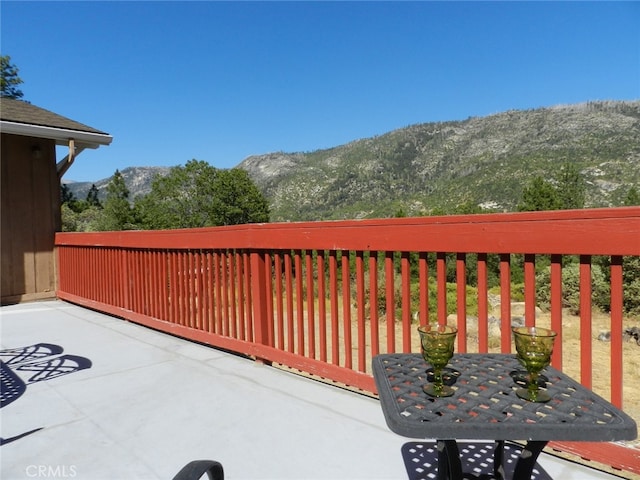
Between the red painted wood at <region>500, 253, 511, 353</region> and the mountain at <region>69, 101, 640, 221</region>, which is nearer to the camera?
the red painted wood at <region>500, 253, 511, 353</region>

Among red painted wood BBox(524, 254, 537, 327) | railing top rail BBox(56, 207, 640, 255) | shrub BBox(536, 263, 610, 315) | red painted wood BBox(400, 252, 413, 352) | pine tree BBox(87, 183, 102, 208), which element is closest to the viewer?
railing top rail BBox(56, 207, 640, 255)

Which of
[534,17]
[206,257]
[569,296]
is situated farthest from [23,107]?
[534,17]

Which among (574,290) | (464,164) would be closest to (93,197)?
(464,164)

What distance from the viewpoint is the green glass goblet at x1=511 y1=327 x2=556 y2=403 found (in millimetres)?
997

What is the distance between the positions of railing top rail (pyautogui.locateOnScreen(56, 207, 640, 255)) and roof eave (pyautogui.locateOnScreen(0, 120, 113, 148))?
15.2ft

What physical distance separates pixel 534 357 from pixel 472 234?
2.88ft

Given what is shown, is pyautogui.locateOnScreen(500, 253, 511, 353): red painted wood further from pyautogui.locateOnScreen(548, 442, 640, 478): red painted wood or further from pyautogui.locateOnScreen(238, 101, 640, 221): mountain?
pyautogui.locateOnScreen(238, 101, 640, 221): mountain

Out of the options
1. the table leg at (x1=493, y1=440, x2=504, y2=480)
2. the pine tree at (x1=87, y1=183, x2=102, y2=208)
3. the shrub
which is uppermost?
the pine tree at (x1=87, y1=183, x2=102, y2=208)

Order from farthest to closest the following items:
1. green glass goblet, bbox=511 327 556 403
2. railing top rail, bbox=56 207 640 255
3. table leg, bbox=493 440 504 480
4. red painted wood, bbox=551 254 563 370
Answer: red painted wood, bbox=551 254 563 370 < railing top rail, bbox=56 207 640 255 < table leg, bbox=493 440 504 480 < green glass goblet, bbox=511 327 556 403

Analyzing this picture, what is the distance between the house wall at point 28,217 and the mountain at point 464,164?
79.0 feet

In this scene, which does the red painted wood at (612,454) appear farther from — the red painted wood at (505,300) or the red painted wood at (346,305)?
the red painted wood at (346,305)

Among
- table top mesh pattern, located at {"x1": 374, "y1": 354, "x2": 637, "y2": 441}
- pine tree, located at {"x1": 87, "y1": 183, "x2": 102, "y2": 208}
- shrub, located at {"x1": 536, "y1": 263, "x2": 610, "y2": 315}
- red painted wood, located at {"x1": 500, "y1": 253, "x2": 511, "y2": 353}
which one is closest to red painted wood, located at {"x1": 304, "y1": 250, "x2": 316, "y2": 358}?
red painted wood, located at {"x1": 500, "y1": 253, "x2": 511, "y2": 353}

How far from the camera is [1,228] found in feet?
19.2

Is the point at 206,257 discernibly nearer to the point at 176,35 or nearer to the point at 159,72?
the point at 176,35
